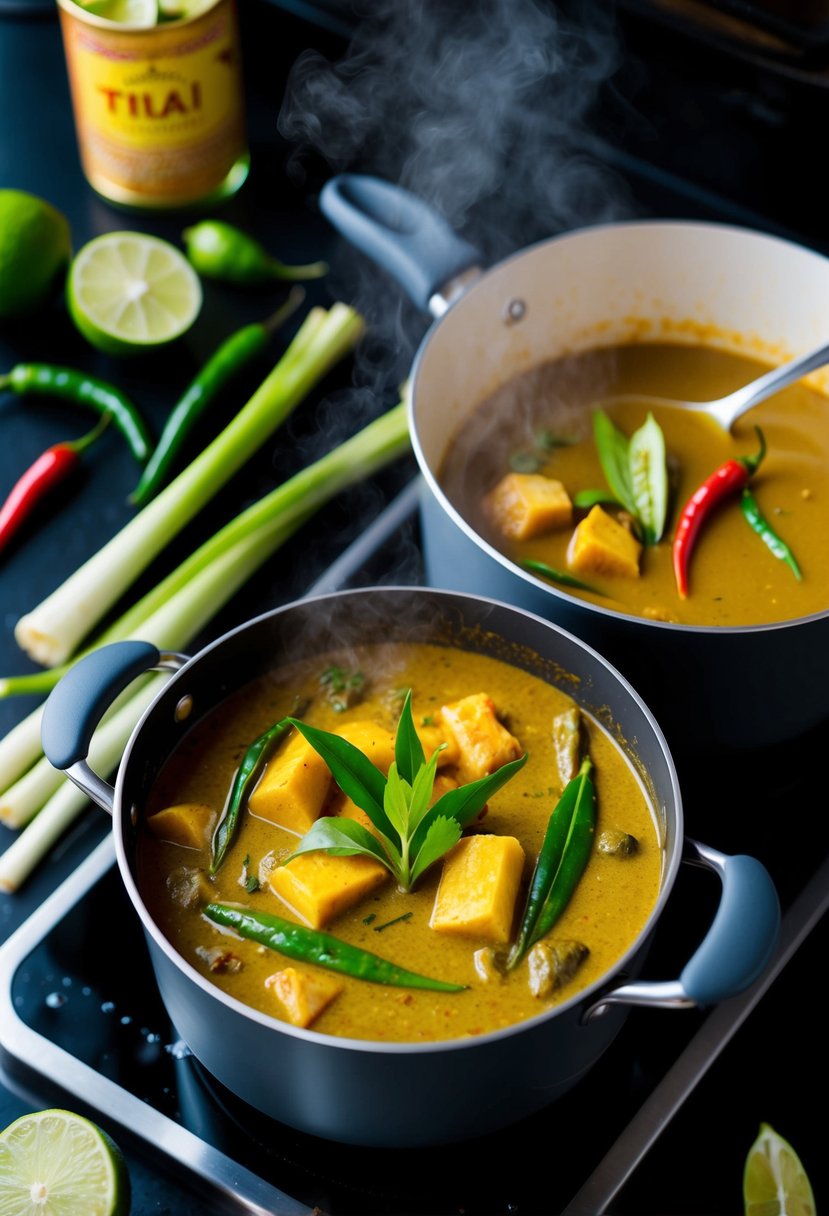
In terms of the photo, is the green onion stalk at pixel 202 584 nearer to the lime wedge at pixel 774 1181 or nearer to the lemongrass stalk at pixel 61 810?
the lemongrass stalk at pixel 61 810

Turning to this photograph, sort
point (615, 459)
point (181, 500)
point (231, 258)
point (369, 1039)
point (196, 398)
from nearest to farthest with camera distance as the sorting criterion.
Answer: point (369, 1039) < point (615, 459) < point (181, 500) < point (196, 398) < point (231, 258)

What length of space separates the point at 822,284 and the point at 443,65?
34.1 inches

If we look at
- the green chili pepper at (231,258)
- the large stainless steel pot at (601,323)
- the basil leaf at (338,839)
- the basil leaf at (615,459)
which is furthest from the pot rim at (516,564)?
the green chili pepper at (231,258)

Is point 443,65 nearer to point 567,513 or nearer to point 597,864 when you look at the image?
point 567,513

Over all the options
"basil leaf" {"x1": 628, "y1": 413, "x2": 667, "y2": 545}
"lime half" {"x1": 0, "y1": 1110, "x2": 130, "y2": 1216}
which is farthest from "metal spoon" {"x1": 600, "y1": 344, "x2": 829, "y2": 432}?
"lime half" {"x1": 0, "y1": 1110, "x2": 130, "y2": 1216}

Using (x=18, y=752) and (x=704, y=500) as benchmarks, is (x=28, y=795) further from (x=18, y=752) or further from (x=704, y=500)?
(x=704, y=500)

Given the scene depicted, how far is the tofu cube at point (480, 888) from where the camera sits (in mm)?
1204

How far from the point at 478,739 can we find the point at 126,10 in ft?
4.67

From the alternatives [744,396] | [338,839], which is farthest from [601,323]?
[338,839]

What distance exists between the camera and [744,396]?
1.86 meters

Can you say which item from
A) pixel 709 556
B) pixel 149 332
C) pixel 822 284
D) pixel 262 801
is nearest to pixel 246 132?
pixel 149 332

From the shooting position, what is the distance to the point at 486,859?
124 centimetres

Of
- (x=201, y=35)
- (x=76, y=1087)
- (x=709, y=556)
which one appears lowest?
(x=76, y=1087)

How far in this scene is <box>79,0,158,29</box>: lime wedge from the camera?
2.06m
